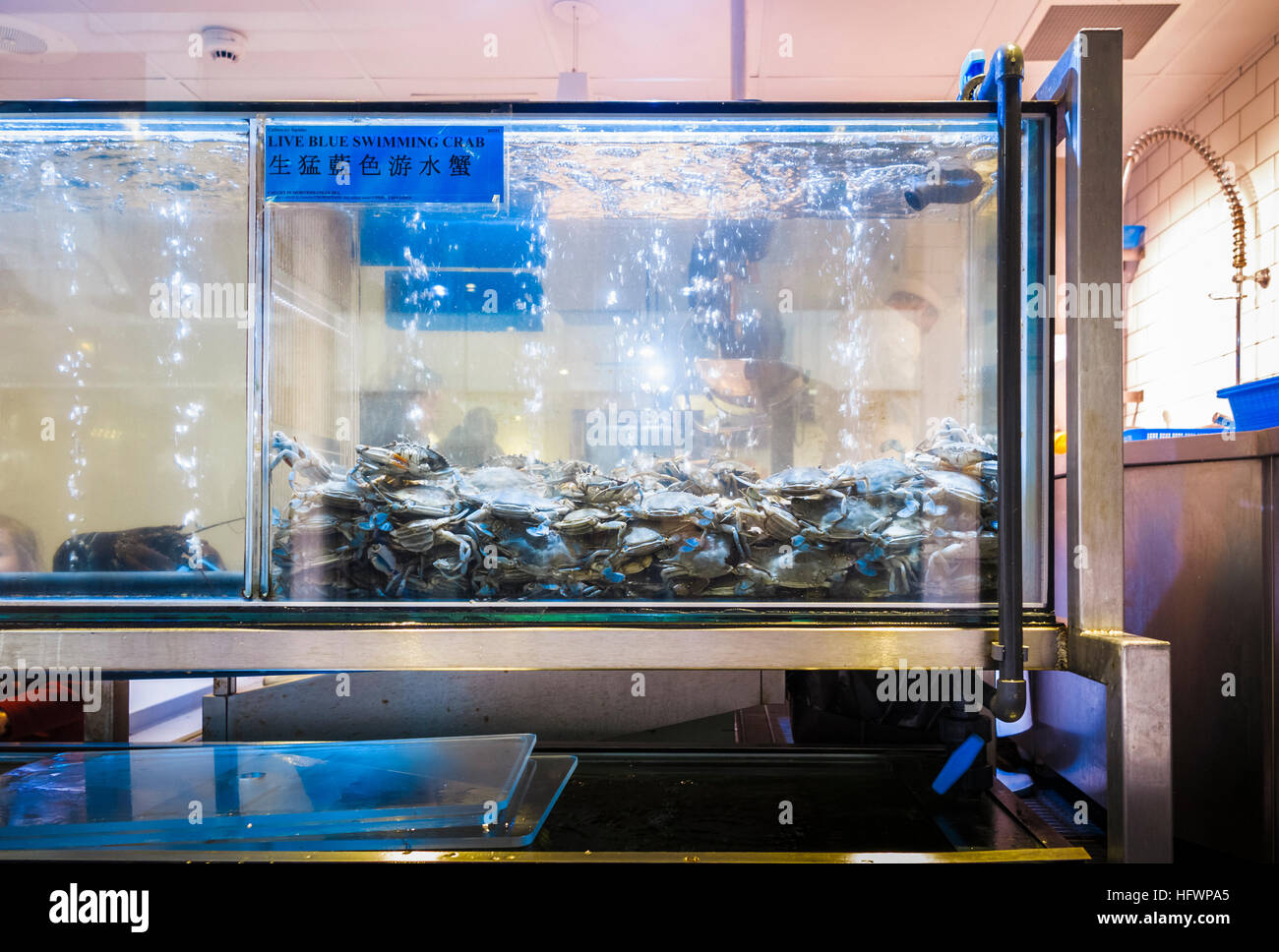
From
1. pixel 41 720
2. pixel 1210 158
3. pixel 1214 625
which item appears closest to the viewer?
pixel 1214 625

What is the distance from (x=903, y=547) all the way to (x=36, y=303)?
1419 mm

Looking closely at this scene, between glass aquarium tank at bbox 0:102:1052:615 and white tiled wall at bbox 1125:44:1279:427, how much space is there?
8.61ft

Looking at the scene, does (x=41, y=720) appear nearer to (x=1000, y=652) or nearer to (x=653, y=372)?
(x=653, y=372)

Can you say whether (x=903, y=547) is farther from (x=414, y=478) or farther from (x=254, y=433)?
(x=254, y=433)

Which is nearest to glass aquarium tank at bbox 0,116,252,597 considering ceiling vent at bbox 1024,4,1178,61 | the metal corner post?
the metal corner post

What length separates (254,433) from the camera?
1021mm

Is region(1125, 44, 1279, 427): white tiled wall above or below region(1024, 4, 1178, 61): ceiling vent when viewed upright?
below

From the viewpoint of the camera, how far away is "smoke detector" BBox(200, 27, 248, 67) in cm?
279

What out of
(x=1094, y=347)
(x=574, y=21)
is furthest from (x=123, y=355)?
(x=574, y=21)

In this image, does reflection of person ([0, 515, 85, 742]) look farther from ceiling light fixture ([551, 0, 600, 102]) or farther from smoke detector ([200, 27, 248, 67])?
smoke detector ([200, 27, 248, 67])

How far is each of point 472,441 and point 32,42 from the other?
136 inches

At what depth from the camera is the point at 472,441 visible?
105 centimetres

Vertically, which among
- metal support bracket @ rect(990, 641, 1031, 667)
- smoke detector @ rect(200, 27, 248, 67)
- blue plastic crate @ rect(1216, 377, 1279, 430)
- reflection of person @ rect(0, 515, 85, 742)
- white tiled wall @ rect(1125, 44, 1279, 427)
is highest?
smoke detector @ rect(200, 27, 248, 67)
